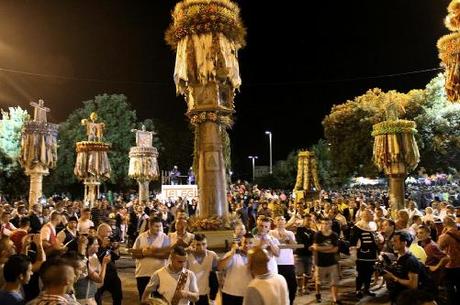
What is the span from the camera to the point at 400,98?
3216cm

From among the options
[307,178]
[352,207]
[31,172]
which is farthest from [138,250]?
[307,178]

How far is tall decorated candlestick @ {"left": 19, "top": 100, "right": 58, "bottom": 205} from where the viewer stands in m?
20.2

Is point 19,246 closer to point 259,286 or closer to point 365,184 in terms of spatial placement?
point 259,286

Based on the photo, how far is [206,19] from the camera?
35.5 ft

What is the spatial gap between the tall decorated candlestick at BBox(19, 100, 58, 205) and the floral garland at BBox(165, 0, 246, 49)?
38.2 feet

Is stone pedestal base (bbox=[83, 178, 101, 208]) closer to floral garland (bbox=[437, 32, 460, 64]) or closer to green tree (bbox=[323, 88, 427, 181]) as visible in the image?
green tree (bbox=[323, 88, 427, 181])

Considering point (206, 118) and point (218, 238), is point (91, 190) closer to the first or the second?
point (206, 118)

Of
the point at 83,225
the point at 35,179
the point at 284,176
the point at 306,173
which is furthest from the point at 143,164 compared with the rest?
the point at 284,176

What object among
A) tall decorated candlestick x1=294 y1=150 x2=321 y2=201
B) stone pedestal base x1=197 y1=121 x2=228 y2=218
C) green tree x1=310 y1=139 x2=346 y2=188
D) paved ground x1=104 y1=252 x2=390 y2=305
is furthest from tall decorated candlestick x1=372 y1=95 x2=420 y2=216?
green tree x1=310 y1=139 x2=346 y2=188

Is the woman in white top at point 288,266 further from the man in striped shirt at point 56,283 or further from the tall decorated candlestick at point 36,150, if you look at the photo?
the tall decorated candlestick at point 36,150

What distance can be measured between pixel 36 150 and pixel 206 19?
505 inches

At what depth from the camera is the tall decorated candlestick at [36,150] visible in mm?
20234

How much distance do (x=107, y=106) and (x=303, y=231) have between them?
39954 millimetres

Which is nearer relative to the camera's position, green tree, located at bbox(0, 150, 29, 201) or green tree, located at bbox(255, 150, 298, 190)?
green tree, located at bbox(0, 150, 29, 201)
